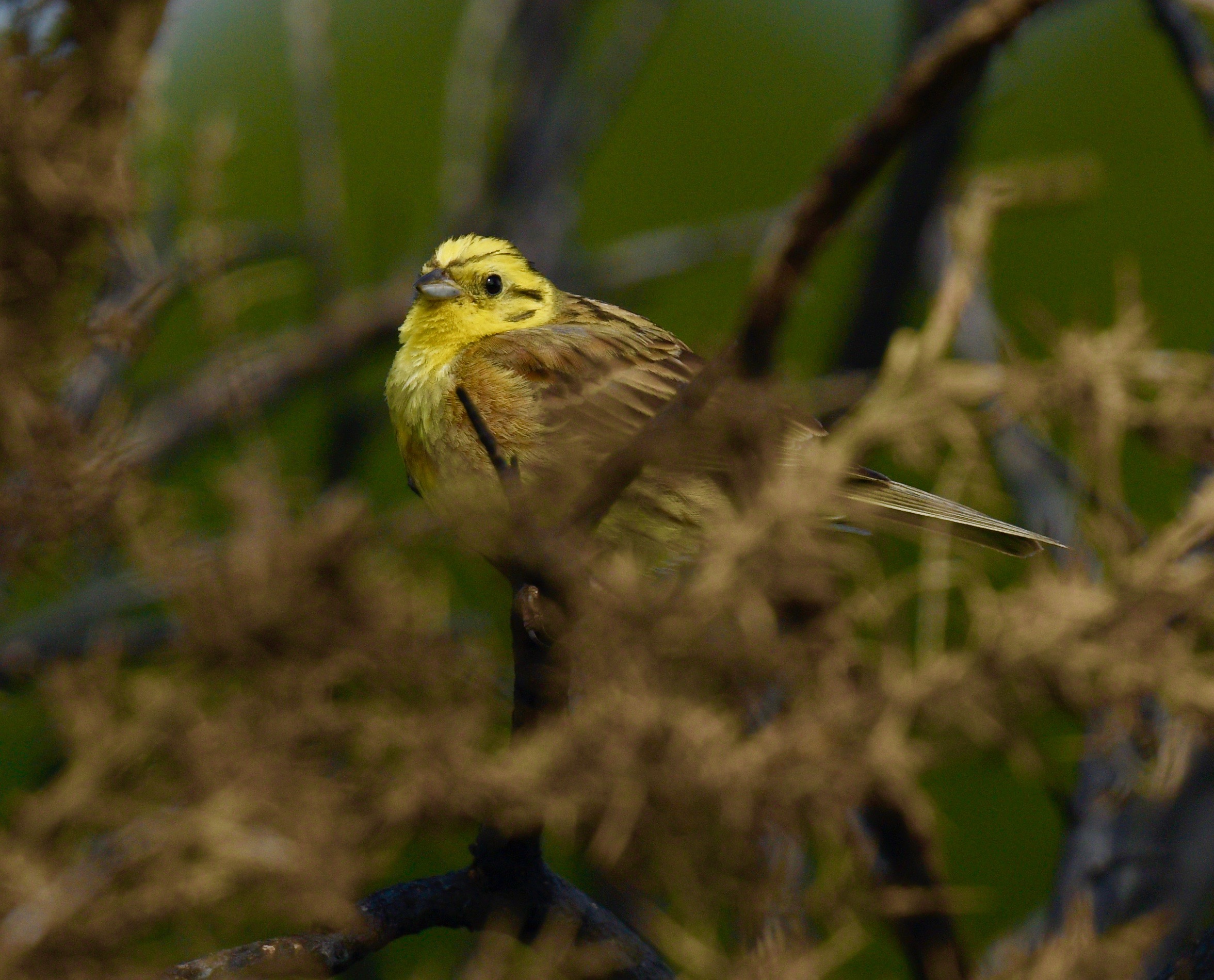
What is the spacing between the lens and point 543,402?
2.99 meters

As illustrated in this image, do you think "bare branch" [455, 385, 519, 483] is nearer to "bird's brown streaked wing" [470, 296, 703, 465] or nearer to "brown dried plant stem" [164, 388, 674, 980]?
"brown dried plant stem" [164, 388, 674, 980]

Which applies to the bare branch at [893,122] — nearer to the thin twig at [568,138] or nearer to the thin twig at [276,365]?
the thin twig at [276,365]

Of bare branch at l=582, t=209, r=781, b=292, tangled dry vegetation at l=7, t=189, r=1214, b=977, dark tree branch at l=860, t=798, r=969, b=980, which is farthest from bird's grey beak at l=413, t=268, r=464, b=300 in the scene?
bare branch at l=582, t=209, r=781, b=292

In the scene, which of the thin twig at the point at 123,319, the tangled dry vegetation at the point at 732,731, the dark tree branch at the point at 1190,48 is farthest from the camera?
the thin twig at the point at 123,319

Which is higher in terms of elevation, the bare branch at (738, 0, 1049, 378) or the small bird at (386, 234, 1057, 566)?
the bare branch at (738, 0, 1049, 378)

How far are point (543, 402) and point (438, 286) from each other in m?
0.55

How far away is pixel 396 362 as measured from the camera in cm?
325

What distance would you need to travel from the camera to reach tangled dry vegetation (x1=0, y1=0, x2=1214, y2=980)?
2.59 metres

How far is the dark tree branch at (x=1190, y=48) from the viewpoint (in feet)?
10.6

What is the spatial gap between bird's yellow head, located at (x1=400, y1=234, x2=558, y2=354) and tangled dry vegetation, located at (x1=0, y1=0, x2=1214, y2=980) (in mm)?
679

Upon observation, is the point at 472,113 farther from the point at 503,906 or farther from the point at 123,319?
the point at 503,906

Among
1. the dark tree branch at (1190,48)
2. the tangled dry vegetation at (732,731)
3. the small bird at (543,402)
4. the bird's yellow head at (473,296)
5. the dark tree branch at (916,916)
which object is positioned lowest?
the dark tree branch at (916,916)

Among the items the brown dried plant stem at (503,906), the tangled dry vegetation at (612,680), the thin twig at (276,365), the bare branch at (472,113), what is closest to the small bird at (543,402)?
the tangled dry vegetation at (612,680)

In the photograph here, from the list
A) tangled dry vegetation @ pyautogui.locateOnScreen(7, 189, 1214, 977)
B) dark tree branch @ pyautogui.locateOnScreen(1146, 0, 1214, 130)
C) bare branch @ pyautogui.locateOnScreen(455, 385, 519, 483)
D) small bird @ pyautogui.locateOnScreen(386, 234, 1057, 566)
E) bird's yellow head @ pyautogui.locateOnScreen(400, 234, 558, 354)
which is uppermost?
dark tree branch @ pyautogui.locateOnScreen(1146, 0, 1214, 130)
